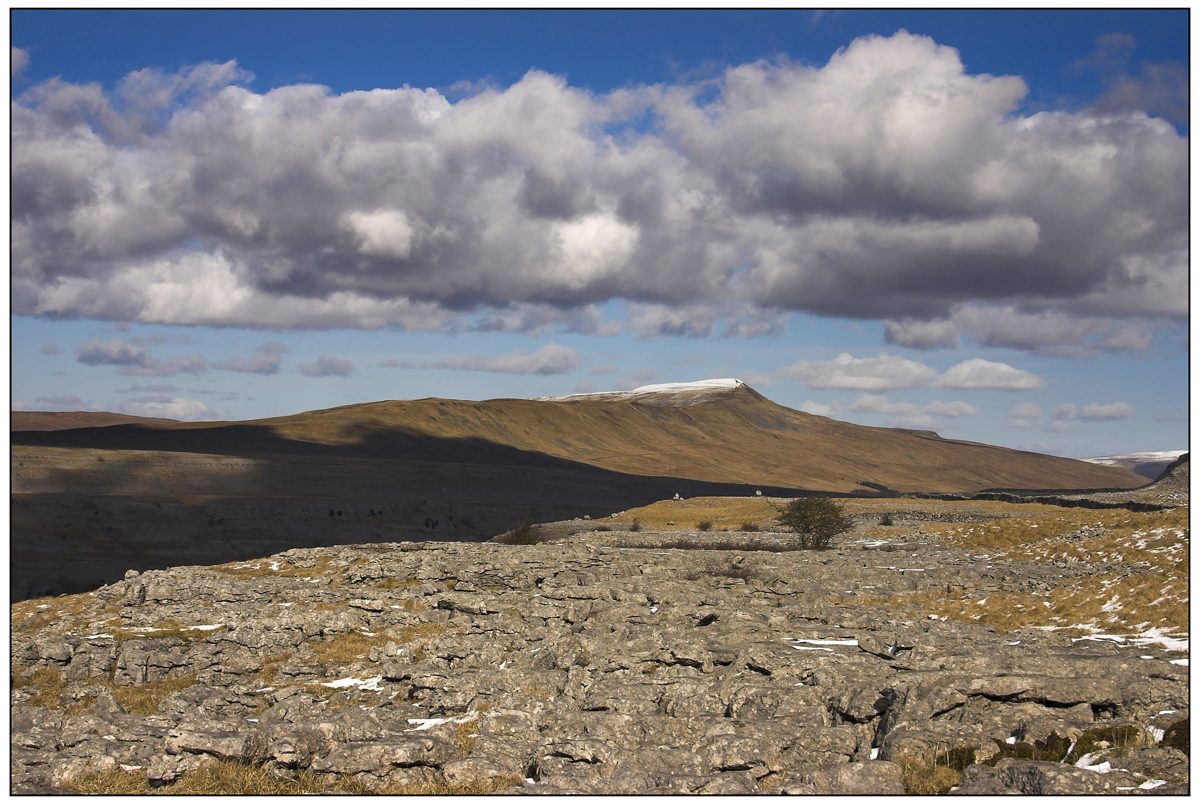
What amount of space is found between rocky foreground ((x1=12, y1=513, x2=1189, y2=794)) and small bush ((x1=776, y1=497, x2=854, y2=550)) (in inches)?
1025

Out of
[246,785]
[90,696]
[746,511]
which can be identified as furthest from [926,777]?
[746,511]

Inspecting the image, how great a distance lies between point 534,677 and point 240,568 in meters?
35.1

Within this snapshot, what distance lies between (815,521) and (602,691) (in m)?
51.3

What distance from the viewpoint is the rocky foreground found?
1412 centimetres

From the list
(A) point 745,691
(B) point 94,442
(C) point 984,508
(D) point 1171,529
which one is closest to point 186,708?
(A) point 745,691

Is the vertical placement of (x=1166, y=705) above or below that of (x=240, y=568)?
above

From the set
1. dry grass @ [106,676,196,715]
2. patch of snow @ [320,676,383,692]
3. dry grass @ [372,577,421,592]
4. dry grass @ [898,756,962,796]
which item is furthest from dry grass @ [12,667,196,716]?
dry grass @ [898,756,962,796]

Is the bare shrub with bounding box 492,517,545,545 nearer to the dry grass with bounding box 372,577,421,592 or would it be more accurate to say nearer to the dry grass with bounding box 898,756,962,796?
the dry grass with bounding box 372,577,421,592

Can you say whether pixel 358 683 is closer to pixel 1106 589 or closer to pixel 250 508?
pixel 1106 589

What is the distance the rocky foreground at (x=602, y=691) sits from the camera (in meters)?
14.1

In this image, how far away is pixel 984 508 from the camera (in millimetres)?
100062

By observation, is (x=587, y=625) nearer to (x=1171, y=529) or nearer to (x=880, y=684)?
(x=880, y=684)

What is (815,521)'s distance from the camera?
6794cm

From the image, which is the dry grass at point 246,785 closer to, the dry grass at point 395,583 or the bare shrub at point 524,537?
the dry grass at point 395,583
